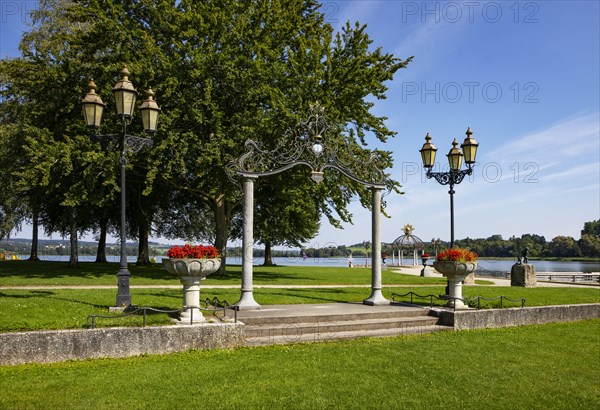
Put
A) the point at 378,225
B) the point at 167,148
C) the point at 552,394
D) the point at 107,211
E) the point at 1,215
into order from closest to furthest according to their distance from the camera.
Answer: the point at 552,394 → the point at 378,225 → the point at 167,148 → the point at 107,211 → the point at 1,215

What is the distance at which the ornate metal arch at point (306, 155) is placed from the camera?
12734 mm

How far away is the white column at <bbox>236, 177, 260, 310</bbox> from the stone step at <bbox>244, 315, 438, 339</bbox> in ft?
6.06

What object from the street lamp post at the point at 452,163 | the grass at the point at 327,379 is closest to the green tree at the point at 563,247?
the street lamp post at the point at 452,163

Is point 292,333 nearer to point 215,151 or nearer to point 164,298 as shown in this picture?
point 164,298

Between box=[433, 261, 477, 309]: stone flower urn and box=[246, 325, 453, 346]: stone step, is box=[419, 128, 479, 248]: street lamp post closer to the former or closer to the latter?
box=[433, 261, 477, 309]: stone flower urn

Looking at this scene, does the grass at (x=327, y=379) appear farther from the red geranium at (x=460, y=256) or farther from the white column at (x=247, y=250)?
the red geranium at (x=460, y=256)

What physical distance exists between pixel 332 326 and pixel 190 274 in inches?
134

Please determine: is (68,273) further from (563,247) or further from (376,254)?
(563,247)

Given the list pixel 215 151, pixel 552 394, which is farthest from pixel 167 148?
pixel 552 394

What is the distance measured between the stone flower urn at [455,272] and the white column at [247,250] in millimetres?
5061

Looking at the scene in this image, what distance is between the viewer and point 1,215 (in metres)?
38.5

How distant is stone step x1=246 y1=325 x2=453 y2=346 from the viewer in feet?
31.4

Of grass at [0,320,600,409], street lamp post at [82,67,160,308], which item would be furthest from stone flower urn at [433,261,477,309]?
street lamp post at [82,67,160,308]

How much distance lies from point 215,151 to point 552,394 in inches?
605
